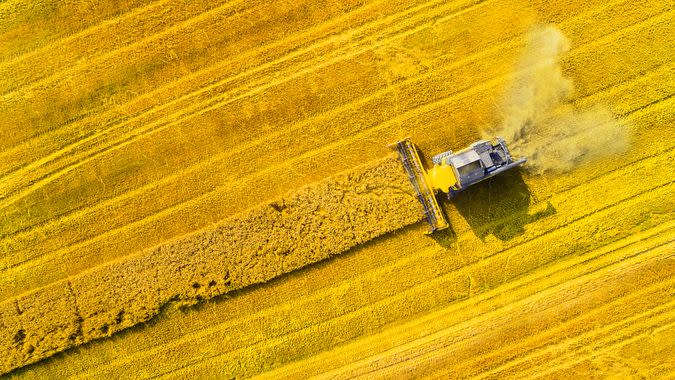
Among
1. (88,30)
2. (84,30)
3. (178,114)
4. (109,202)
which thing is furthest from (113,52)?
(109,202)

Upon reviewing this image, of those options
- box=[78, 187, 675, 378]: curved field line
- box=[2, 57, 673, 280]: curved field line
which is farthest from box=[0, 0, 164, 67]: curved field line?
box=[78, 187, 675, 378]: curved field line

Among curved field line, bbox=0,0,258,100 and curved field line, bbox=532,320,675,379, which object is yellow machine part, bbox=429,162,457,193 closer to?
curved field line, bbox=532,320,675,379

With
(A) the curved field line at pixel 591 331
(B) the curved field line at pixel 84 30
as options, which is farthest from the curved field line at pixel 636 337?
(B) the curved field line at pixel 84 30

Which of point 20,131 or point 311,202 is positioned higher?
point 20,131

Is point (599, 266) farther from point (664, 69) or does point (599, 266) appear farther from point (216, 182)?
point (216, 182)

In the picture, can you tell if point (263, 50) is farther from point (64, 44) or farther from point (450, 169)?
point (450, 169)

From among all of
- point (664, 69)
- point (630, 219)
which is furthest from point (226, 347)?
point (664, 69)
